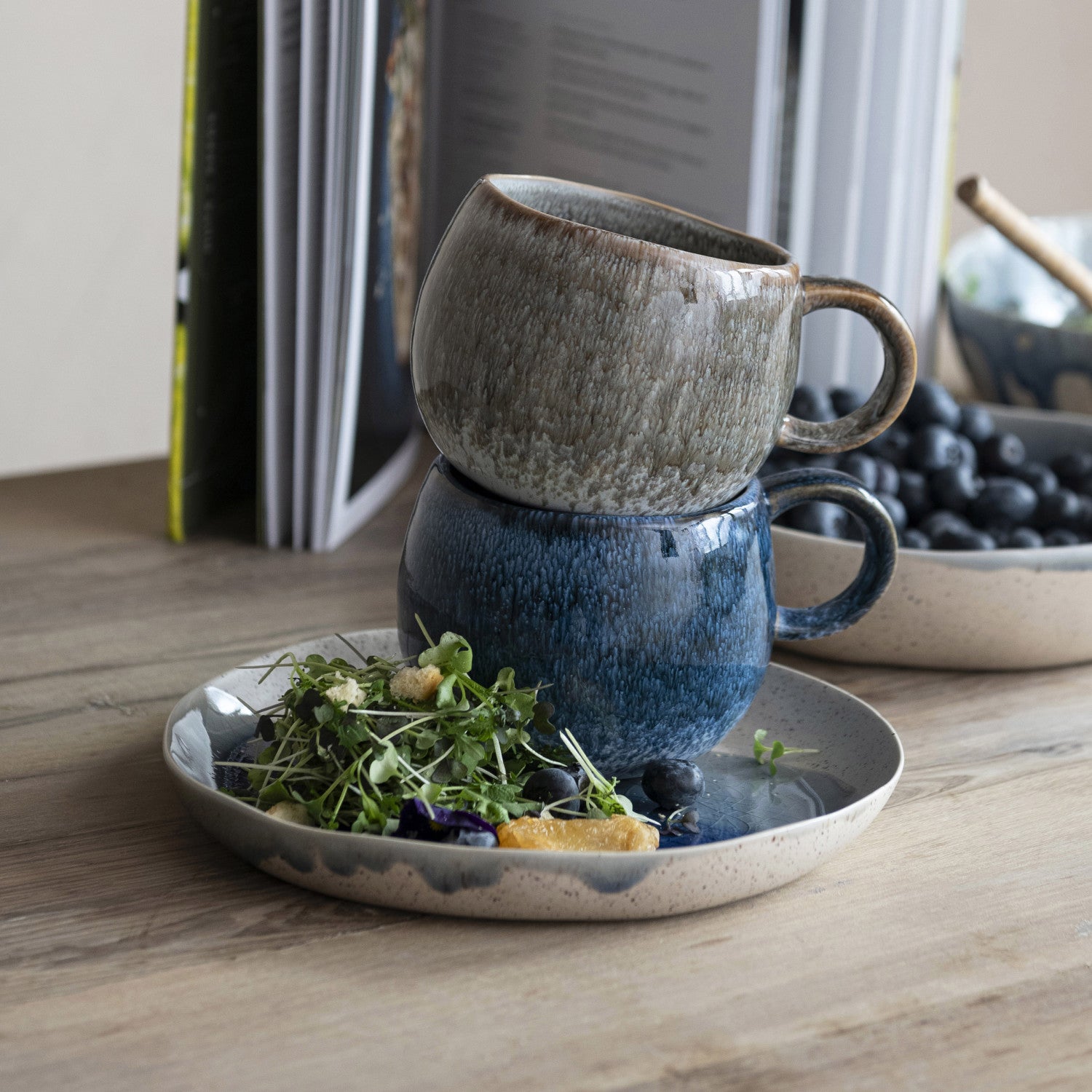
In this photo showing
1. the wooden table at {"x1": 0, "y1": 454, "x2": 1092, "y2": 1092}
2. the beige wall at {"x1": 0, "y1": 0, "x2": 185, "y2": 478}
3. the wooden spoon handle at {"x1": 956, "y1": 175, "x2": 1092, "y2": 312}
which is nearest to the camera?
the wooden table at {"x1": 0, "y1": 454, "x2": 1092, "y2": 1092}

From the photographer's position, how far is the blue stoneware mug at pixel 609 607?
21.0 inches

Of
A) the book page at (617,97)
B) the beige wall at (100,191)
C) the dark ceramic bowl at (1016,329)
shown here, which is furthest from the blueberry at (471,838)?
the beige wall at (100,191)

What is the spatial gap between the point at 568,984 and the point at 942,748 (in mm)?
A: 295

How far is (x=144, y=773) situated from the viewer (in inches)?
23.6

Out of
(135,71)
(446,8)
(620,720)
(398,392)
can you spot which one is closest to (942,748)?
(620,720)

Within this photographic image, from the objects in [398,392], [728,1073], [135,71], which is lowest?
[728,1073]

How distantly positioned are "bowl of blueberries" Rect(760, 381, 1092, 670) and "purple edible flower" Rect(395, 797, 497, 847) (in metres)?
0.33

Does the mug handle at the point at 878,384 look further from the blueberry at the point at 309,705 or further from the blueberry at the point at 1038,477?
the blueberry at the point at 1038,477

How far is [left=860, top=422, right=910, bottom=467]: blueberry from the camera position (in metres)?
0.90

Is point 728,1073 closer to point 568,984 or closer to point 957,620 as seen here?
point 568,984

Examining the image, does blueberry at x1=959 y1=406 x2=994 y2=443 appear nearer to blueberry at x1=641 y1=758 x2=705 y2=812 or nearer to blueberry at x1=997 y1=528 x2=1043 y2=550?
blueberry at x1=997 y1=528 x2=1043 y2=550

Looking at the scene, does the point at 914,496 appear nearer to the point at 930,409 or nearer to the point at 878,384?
the point at 930,409

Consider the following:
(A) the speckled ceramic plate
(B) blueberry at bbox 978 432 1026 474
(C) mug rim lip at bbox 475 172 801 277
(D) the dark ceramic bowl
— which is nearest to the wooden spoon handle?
(D) the dark ceramic bowl

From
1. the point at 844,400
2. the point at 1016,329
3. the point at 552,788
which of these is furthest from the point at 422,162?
the point at 552,788
